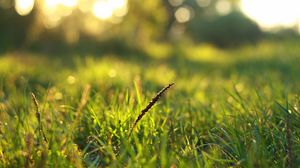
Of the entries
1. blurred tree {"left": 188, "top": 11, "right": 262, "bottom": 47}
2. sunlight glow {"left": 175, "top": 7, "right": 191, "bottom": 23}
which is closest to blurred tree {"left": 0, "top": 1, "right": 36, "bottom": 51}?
blurred tree {"left": 188, "top": 11, "right": 262, "bottom": 47}

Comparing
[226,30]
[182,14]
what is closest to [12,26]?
[226,30]

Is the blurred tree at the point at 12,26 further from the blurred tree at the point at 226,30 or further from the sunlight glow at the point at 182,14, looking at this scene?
the sunlight glow at the point at 182,14

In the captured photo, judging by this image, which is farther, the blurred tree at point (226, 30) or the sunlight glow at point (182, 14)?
the sunlight glow at point (182, 14)

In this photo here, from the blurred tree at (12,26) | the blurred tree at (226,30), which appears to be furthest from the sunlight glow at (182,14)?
the blurred tree at (12,26)

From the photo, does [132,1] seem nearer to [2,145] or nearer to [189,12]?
[2,145]

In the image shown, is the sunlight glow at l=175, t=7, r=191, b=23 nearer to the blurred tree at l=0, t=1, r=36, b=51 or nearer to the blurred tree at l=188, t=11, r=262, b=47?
the blurred tree at l=188, t=11, r=262, b=47

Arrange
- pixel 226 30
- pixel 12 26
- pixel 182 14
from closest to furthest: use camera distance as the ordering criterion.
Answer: pixel 12 26, pixel 226 30, pixel 182 14

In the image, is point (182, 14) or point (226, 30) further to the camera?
point (182, 14)

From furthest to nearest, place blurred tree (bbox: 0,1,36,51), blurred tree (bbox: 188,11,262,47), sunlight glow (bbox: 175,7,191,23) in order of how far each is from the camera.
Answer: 1. sunlight glow (bbox: 175,7,191,23)
2. blurred tree (bbox: 188,11,262,47)
3. blurred tree (bbox: 0,1,36,51)

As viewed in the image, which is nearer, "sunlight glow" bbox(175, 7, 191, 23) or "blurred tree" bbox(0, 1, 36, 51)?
"blurred tree" bbox(0, 1, 36, 51)

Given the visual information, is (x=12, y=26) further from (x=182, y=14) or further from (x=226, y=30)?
(x=182, y=14)

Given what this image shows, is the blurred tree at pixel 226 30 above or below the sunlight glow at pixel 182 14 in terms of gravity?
above
